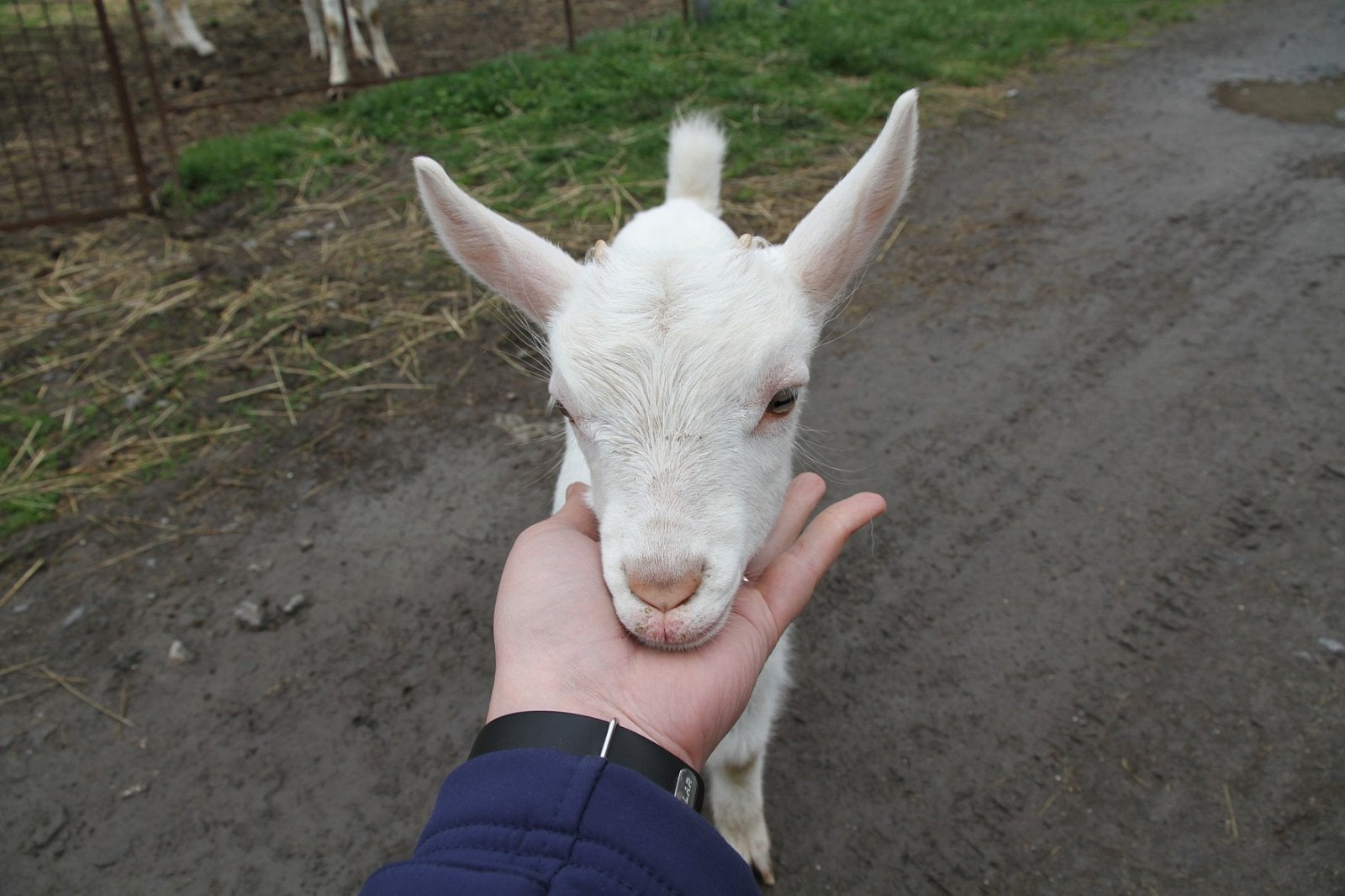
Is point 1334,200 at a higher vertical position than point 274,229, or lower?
higher

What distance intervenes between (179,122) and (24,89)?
212cm

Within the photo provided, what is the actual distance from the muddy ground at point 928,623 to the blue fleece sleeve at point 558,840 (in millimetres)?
1453

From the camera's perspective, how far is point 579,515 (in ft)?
7.11

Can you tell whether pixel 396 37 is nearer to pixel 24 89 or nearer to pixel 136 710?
pixel 24 89

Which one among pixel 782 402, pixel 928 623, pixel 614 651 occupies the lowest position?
pixel 928 623

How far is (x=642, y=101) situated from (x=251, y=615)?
5327 millimetres

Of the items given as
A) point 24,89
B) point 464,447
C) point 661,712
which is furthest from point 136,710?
point 24,89

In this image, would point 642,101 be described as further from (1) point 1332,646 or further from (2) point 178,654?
(1) point 1332,646

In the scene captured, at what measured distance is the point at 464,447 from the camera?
408 cm

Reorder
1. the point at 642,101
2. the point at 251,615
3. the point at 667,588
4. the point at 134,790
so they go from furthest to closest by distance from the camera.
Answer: the point at 642,101, the point at 251,615, the point at 134,790, the point at 667,588

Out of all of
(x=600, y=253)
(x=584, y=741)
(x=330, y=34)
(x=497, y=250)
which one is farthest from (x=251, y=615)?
(x=330, y=34)

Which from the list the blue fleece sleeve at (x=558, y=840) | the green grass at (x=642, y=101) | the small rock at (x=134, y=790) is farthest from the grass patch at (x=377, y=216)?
the blue fleece sleeve at (x=558, y=840)

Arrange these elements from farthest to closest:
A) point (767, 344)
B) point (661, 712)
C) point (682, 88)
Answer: point (682, 88), point (767, 344), point (661, 712)

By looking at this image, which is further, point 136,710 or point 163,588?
point 163,588
